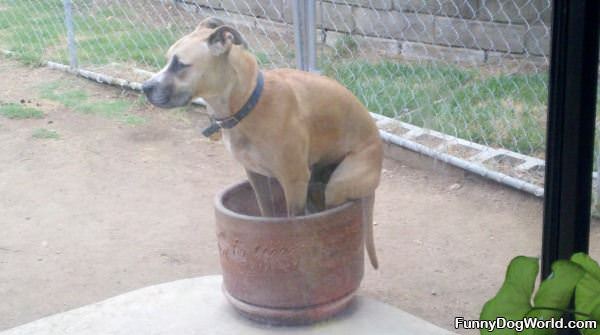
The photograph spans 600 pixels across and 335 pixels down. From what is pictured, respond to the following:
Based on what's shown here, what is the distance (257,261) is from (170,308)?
0.35m

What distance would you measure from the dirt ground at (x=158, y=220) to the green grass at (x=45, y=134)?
0.6 inches

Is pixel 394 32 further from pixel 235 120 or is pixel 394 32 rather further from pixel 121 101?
pixel 235 120

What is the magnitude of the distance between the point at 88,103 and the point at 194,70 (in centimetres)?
160

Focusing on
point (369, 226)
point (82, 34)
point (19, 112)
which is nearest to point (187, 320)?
point (369, 226)

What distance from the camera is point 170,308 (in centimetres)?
248

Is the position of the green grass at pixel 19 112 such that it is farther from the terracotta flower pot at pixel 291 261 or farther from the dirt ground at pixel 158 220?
the terracotta flower pot at pixel 291 261

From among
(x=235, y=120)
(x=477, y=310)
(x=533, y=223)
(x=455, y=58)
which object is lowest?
(x=477, y=310)

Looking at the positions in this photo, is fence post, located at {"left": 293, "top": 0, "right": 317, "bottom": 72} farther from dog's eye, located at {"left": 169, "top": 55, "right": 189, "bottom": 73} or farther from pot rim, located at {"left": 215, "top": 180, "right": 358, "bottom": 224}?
dog's eye, located at {"left": 169, "top": 55, "right": 189, "bottom": 73}

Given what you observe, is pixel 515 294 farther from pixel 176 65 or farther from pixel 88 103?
pixel 88 103

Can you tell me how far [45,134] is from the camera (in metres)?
3.54

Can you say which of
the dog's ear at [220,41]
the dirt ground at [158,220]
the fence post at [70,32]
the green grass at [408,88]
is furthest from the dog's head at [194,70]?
the fence post at [70,32]

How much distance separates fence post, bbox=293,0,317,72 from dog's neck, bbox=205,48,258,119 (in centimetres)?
81

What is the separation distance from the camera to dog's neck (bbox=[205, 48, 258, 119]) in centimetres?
219

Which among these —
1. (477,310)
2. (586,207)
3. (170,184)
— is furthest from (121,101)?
(586,207)
